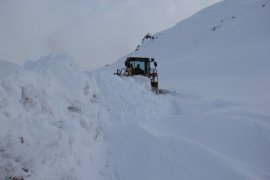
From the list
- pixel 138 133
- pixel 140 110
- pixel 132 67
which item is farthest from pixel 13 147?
pixel 132 67

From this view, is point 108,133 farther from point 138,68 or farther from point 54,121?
point 138,68

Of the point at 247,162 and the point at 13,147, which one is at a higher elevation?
the point at 13,147

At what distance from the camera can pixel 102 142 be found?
8.35 metres

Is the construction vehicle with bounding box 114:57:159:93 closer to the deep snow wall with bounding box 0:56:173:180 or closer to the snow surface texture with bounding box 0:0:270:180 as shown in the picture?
the snow surface texture with bounding box 0:0:270:180

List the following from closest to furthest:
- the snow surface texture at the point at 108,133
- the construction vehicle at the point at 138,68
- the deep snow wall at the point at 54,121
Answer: the deep snow wall at the point at 54,121, the snow surface texture at the point at 108,133, the construction vehicle at the point at 138,68

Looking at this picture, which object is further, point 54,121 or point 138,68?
point 138,68

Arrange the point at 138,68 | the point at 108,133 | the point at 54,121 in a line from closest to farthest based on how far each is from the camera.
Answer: the point at 54,121, the point at 108,133, the point at 138,68

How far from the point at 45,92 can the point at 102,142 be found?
190 cm

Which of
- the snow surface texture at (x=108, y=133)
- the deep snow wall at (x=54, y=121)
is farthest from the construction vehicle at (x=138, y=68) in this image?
the deep snow wall at (x=54, y=121)

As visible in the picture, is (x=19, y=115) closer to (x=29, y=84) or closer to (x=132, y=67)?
(x=29, y=84)

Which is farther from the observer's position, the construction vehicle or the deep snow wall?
the construction vehicle

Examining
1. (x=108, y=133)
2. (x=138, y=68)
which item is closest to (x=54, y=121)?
(x=108, y=133)

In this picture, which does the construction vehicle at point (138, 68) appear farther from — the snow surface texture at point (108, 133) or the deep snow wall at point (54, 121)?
the deep snow wall at point (54, 121)

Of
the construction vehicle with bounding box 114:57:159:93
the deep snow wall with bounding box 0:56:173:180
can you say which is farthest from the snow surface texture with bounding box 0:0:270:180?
the construction vehicle with bounding box 114:57:159:93
